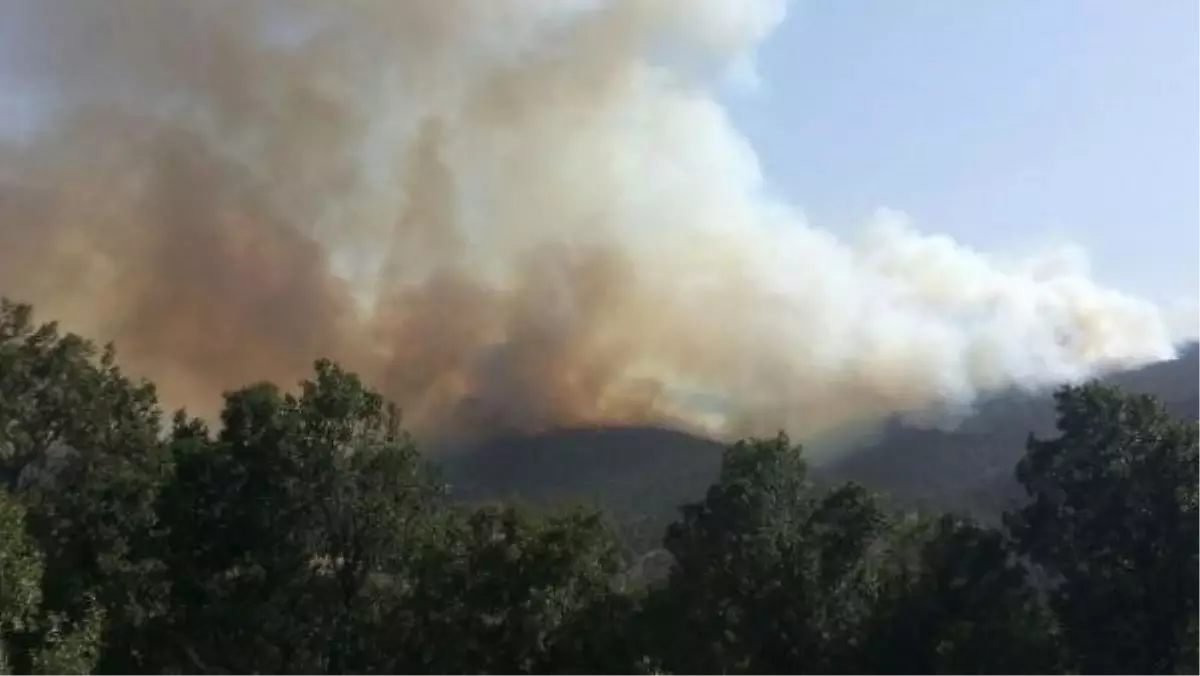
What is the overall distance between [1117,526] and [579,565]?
1845cm

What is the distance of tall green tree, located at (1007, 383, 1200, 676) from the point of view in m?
39.4

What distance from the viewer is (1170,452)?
1607 inches

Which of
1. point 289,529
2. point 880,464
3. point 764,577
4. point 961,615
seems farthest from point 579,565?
point 880,464

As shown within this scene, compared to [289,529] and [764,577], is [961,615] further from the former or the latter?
[289,529]

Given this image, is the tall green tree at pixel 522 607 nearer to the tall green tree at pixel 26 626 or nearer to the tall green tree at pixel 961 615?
the tall green tree at pixel 961 615

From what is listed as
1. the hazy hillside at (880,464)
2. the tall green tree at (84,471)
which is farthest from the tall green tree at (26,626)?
the hazy hillside at (880,464)

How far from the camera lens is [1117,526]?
40.8 metres

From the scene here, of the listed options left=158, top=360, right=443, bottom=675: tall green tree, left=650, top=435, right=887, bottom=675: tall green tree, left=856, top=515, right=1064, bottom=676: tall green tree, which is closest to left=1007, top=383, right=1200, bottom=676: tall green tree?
left=856, top=515, right=1064, bottom=676: tall green tree

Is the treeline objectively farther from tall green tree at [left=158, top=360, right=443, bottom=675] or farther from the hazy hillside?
the hazy hillside

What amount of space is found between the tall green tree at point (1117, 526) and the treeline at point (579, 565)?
7cm

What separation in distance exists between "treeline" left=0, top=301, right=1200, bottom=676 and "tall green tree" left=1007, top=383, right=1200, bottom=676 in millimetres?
72

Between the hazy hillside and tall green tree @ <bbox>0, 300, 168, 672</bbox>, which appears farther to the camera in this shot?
the hazy hillside

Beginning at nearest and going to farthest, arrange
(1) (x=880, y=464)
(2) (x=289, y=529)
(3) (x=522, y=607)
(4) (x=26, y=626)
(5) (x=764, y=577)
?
(4) (x=26, y=626), (3) (x=522, y=607), (5) (x=764, y=577), (2) (x=289, y=529), (1) (x=880, y=464)

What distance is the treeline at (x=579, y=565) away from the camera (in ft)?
132
